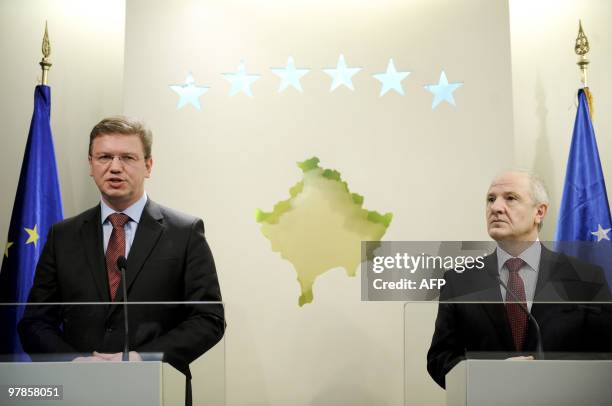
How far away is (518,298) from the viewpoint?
2596mm

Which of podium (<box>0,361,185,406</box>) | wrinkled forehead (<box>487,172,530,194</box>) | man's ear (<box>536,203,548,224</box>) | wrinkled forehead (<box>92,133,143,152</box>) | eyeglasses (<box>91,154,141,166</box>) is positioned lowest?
podium (<box>0,361,185,406</box>)

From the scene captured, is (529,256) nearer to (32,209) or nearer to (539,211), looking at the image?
(539,211)

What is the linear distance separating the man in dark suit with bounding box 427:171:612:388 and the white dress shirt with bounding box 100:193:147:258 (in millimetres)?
1200

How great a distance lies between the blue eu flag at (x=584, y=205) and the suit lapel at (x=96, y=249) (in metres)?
2.26

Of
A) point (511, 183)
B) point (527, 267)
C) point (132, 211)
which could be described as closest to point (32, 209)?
point (132, 211)

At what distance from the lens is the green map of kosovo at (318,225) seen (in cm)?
399

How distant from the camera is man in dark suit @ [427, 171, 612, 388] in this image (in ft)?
6.62

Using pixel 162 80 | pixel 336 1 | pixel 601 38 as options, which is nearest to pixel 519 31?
pixel 601 38

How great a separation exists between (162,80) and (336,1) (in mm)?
1021

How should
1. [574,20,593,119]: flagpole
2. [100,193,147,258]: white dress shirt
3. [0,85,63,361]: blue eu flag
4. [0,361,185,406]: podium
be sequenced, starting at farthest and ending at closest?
[574,20,593,119]: flagpole
[0,85,63,361]: blue eu flag
[100,193,147,258]: white dress shirt
[0,361,185,406]: podium

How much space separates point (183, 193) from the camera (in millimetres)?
4043

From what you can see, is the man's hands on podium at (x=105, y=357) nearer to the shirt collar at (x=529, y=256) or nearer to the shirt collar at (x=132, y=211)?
the shirt collar at (x=132, y=211)

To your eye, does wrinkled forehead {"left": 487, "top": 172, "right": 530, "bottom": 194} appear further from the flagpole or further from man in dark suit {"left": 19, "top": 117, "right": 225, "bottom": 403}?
man in dark suit {"left": 19, "top": 117, "right": 225, "bottom": 403}

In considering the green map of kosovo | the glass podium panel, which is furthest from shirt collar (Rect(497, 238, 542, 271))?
the glass podium panel
